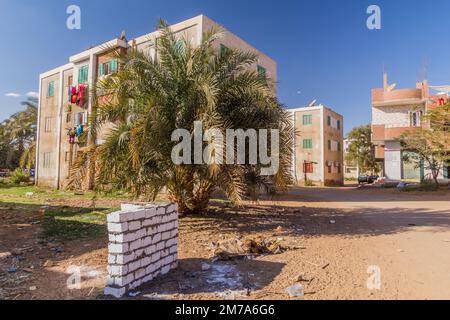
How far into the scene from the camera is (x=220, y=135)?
794 cm

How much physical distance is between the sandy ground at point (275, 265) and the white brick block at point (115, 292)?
0.11 m

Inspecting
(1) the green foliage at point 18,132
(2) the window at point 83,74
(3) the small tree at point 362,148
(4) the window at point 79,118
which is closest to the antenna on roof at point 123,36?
(2) the window at point 83,74

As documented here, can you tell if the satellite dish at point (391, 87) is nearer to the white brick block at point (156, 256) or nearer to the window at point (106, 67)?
the window at point (106, 67)

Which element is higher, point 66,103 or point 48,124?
point 66,103

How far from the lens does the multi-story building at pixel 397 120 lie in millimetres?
29859

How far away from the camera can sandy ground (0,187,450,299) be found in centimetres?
463

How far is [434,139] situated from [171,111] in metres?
22.0

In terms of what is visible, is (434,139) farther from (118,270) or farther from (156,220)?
(118,270)

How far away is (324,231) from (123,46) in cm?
1768

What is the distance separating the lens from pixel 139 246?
484 centimetres

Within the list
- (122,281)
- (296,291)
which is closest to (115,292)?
A: (122,281)

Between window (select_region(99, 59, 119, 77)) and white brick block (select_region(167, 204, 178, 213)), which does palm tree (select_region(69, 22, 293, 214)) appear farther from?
window (select_region(99, 59, 119, 77))

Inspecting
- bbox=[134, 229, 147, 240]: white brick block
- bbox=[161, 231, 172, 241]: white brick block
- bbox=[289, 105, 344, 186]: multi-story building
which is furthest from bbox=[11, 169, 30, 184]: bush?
bbox=[134, 229, 147, 240]: white brick block

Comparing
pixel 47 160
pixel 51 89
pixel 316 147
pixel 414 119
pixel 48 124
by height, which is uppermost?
pixel 51 89
